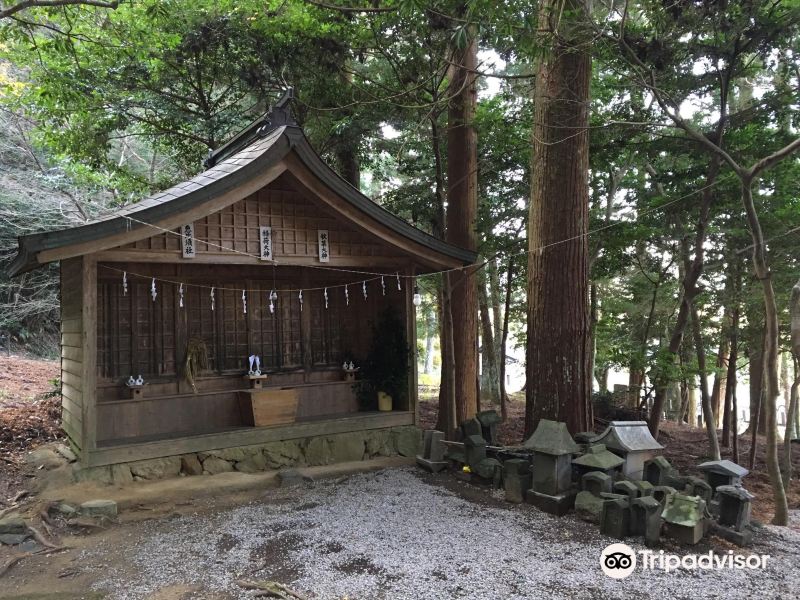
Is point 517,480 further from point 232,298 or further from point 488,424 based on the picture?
point 232,298

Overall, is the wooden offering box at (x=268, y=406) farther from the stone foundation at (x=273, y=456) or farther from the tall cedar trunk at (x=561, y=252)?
the tall cedar trunk at (x=561, y=252)

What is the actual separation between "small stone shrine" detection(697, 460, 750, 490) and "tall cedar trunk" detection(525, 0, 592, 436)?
5.78 ft

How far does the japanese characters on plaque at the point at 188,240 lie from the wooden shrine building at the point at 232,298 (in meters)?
0.01

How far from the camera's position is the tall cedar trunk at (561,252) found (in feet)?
23.5

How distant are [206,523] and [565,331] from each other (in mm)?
4901

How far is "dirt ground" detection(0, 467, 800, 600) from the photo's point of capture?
4.21 meters

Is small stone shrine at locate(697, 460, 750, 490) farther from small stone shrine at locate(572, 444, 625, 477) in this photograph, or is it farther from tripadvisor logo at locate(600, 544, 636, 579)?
tripadvisor logo at locate(600, 544, 636, 579)

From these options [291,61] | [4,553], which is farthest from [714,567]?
[291,61]

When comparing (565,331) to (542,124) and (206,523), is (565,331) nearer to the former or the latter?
(542,124)

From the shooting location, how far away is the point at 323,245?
8133 millimetres

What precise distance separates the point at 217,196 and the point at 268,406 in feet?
10.4

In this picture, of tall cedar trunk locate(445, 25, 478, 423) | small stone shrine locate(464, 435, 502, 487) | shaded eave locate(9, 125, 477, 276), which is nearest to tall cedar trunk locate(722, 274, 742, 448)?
tall cedar trunk locate(445, 25, 478, 423)

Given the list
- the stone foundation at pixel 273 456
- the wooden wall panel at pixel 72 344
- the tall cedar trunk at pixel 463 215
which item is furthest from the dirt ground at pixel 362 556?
the tall cedar trunk at pixel 463 215

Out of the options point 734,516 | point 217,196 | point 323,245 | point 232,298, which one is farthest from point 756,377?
point 217,196
